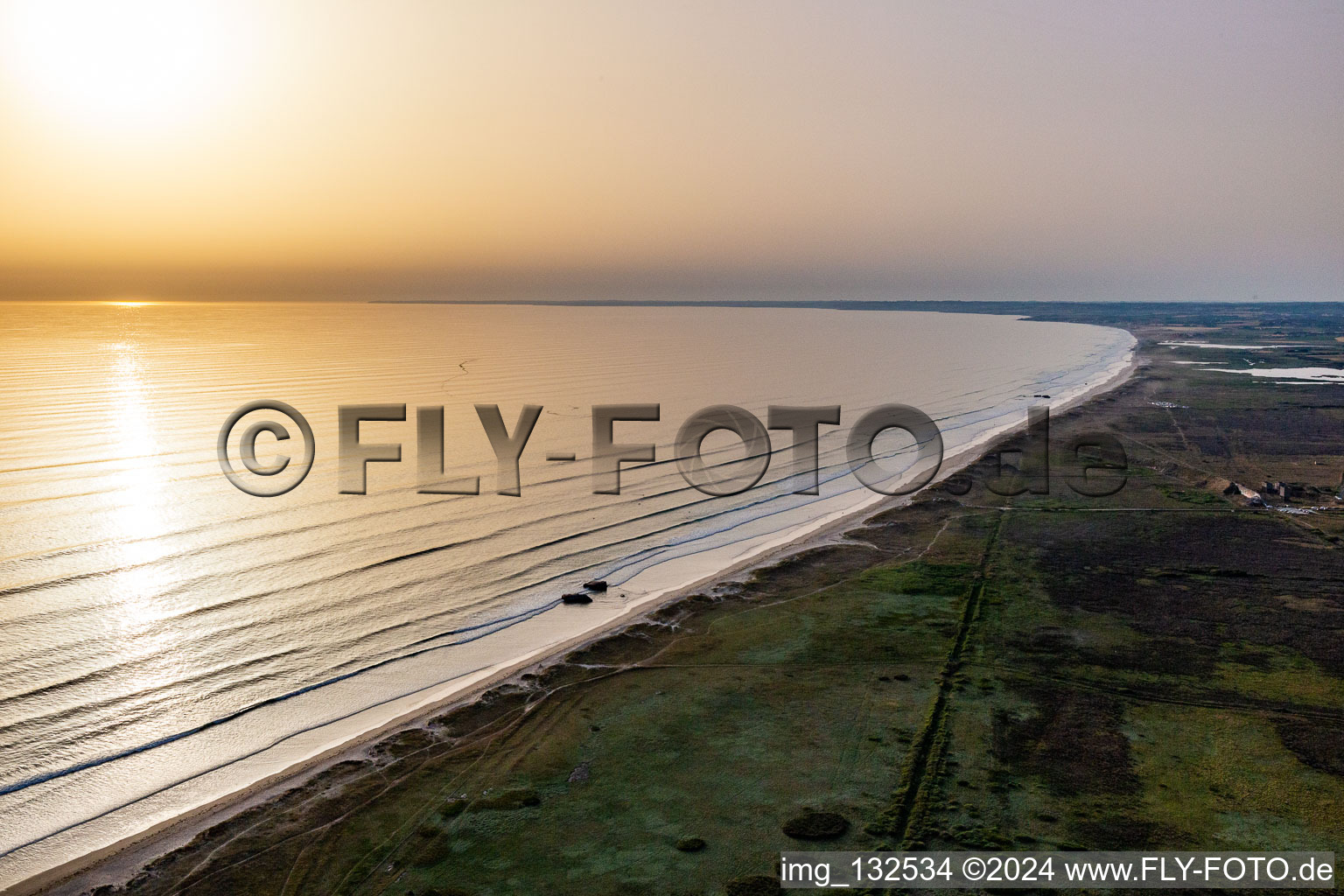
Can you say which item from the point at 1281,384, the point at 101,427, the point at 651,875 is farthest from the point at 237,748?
the point at 1281,384

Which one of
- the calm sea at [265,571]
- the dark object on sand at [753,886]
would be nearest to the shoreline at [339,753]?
the calm sea at [265,571]

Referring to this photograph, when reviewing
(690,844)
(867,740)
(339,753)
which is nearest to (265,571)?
(339,753)

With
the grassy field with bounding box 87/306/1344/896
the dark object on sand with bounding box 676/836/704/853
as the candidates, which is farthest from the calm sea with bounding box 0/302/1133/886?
the dark object on sand with bounding box 676/836/704/853

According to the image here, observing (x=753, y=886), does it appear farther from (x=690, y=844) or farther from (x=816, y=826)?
(x=816, y=826)

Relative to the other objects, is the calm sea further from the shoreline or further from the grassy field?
the grassy field

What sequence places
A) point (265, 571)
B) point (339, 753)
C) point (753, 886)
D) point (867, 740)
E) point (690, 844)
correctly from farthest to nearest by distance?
point (265, 571), point (867, 740), point (339, 753), point (690, 844), point (753, 886)

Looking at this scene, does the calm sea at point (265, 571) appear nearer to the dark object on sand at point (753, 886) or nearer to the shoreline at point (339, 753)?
the shoreline at point (339, 753)
